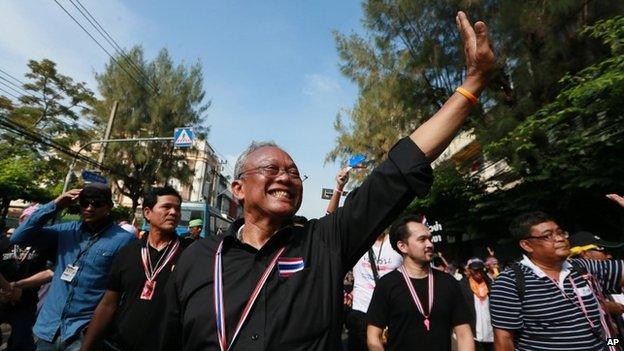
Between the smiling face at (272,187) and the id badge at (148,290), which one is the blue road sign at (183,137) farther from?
the smiling face at (272,187)

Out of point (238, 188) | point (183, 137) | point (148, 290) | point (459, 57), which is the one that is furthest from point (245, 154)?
point (183, 137)

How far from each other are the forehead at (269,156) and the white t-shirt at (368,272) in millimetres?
3300

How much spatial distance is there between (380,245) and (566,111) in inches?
224

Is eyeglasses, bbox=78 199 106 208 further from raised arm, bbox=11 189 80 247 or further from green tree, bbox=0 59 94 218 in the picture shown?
green tree, bbox=0 59 94 218

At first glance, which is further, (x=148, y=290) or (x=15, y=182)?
(x=15, y=182)

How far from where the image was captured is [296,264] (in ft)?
4.99

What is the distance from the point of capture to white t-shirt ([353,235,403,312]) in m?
4.89

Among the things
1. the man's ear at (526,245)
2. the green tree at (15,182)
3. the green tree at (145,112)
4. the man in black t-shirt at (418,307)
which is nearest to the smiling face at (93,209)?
the man in black t-shirt at (418,307)

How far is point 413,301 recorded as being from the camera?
3191mm

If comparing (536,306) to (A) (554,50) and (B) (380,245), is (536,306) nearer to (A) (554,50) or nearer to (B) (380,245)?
(B) (380,245)

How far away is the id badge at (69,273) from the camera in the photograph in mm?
3176

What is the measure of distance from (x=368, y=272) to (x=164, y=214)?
2567 mm

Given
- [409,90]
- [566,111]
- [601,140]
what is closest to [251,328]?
[566,111]

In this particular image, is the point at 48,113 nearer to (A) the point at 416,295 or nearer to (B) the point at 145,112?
(B) the point at 145,112
